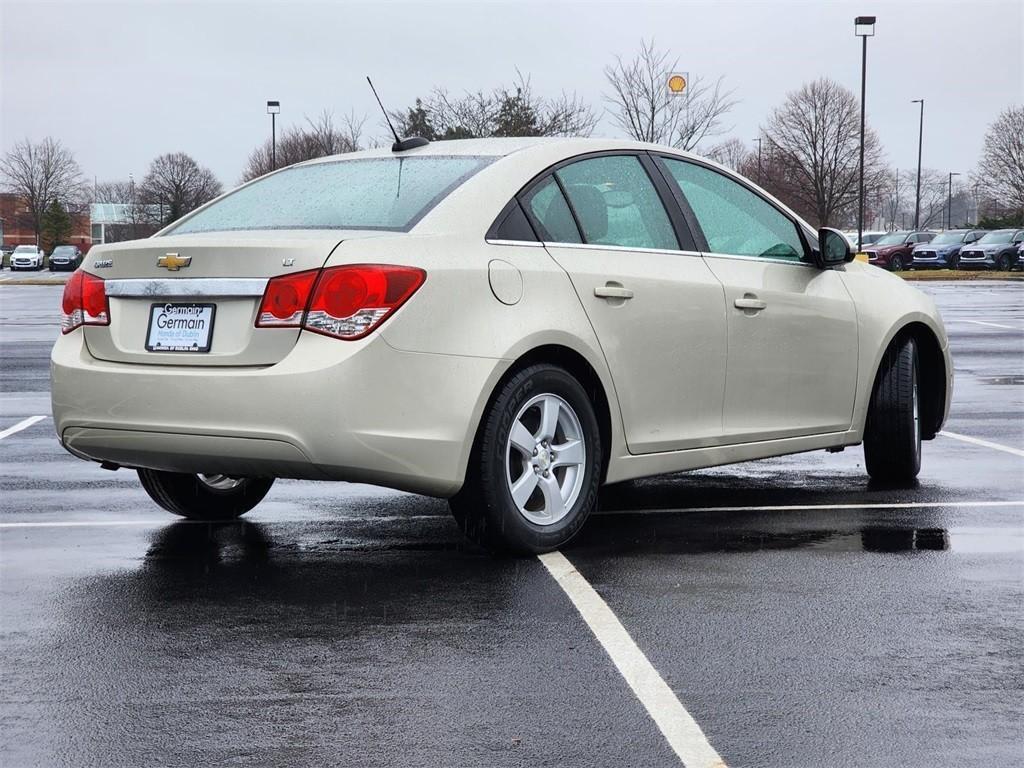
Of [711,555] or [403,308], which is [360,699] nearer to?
[403,308]

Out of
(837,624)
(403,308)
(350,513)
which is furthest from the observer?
(350,513)

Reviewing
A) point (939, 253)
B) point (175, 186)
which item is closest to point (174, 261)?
point (939, 253)

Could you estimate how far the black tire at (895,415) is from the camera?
7945 millimetres

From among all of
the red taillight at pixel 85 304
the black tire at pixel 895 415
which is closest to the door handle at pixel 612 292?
the red taillight at pixel 85 304

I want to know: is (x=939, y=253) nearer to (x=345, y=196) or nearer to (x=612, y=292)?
(x=612, y=292)

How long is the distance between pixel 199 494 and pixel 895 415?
352 centimetres

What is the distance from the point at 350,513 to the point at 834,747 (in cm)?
381

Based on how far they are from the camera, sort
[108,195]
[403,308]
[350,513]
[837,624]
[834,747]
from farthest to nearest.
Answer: [108,195]
[350,513]
[403,308]
[837,624]
[834,747]

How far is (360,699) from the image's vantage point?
4.18 m

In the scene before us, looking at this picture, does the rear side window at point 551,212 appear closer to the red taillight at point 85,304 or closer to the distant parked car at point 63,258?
the red taillight at point 85,304

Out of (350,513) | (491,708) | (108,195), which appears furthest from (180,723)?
(108,195)

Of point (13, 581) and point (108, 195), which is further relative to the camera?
point (108, 195)

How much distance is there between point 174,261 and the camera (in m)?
5.76

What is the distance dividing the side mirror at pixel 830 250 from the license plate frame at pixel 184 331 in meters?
Result: 3.23
